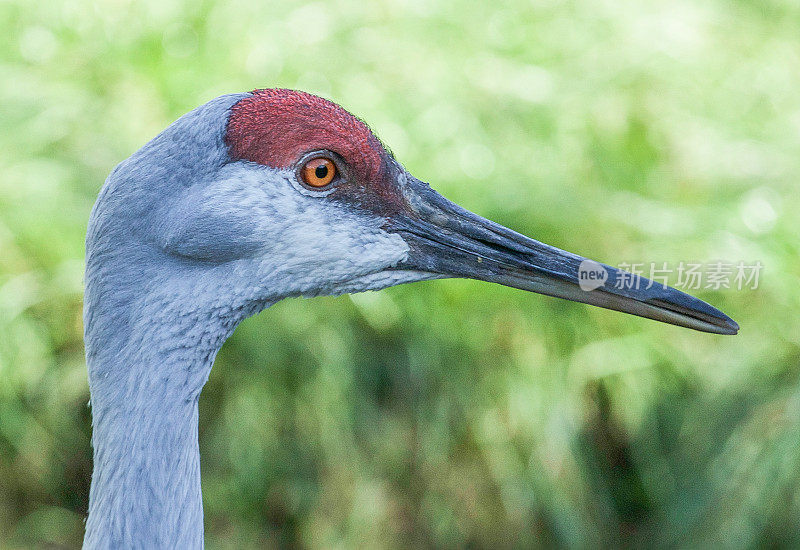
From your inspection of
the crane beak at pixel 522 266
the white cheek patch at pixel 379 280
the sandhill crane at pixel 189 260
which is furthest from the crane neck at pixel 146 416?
the crane beak at pixel 522 266

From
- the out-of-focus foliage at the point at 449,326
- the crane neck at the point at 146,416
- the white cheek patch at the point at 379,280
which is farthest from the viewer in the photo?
the out-of-focus foliage at the point at 449,326

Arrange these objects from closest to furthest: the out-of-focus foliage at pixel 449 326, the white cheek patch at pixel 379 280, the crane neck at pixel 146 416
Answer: the crane neck at pixel 146 416 < the white cheek patch at pixel 379 280 < the out-of-focus foliage at pixel 449 326

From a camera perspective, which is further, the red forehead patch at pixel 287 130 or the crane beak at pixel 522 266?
the crane beak at pixel 522 266

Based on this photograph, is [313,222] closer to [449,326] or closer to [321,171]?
[321,171]

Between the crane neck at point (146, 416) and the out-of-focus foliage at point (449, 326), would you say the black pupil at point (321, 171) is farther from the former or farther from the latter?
the out-of-focus foliage at point (449, 326)

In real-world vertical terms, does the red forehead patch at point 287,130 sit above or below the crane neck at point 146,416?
above

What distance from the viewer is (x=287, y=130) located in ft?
5.33

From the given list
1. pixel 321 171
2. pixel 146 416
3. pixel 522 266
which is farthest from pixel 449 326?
pixel 146 416

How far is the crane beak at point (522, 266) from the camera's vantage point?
178 cm

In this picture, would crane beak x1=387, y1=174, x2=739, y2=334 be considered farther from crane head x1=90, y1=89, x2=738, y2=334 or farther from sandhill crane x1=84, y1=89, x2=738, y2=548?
sandhill crane x1=84, y1=89, x2=738, y2=548

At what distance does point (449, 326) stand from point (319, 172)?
2002 mm

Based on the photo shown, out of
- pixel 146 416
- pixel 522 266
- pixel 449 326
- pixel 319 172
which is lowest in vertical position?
pixel 146 416

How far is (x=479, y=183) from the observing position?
3766 mm

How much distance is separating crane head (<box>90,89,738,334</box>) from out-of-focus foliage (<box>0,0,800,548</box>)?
1.75 meters
